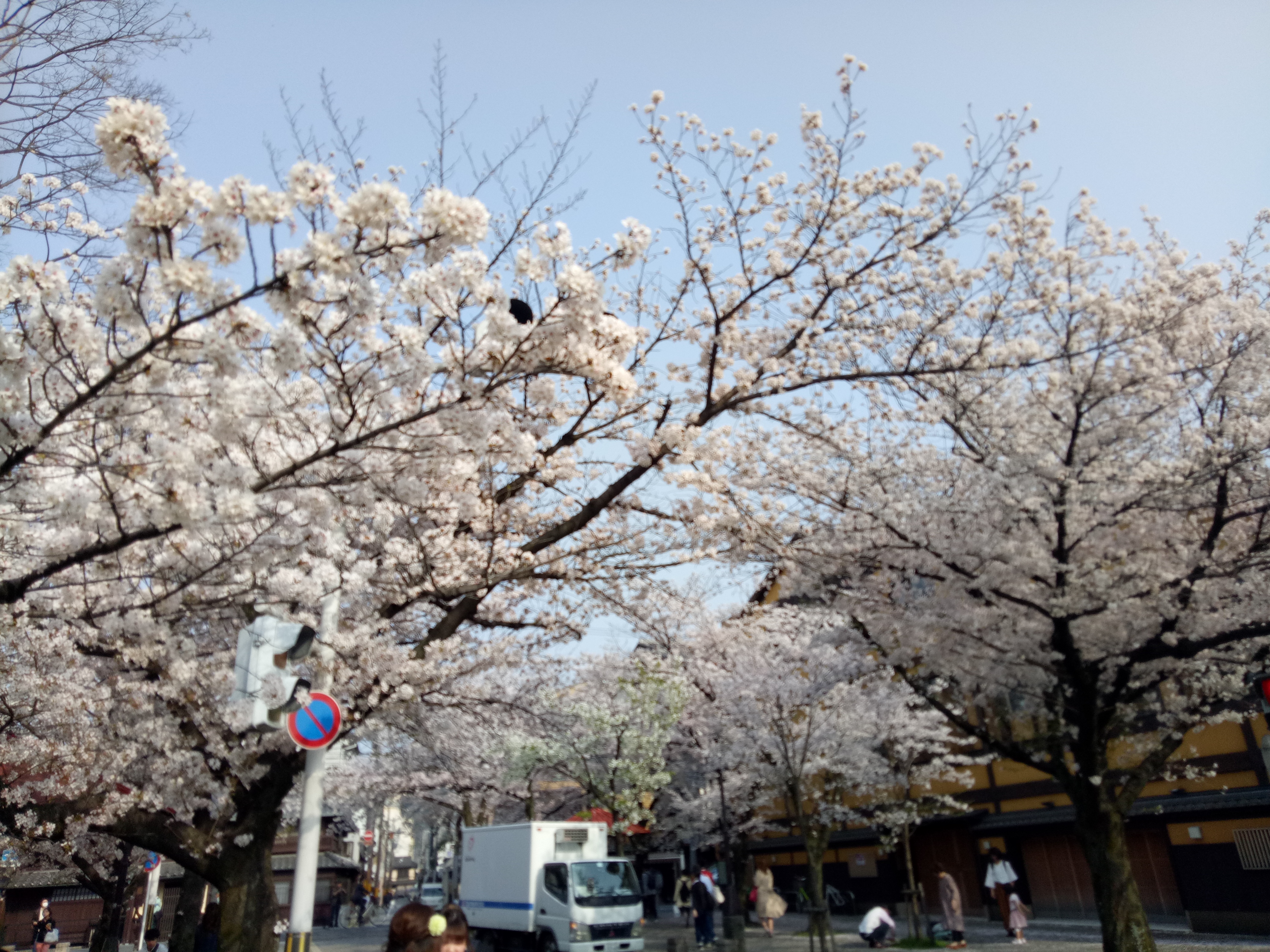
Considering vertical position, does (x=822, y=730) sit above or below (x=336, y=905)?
above

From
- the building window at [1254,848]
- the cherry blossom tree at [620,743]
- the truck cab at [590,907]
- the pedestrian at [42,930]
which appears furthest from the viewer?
the cherry blossom tree at [620,743]

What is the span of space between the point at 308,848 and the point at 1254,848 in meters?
16.7

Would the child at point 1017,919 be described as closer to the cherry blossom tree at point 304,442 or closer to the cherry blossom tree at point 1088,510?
the cherry blossom tree at point 1088,510

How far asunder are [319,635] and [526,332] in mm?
4683

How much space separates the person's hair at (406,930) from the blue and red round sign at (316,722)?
273 centimetres

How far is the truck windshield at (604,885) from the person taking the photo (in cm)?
1630

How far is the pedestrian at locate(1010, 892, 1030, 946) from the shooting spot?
16203 mm

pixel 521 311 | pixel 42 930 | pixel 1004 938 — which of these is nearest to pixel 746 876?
pixel 1004 938

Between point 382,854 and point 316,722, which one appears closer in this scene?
point 316,722

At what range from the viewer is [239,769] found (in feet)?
29.8

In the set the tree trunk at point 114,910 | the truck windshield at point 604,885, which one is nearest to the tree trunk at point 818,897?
the truck windshield at point 604,885

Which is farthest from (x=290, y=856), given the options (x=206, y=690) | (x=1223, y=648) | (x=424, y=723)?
(x=1223, y=648)

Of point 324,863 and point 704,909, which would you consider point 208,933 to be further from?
point 324,863

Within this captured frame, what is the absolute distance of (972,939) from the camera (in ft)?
59.4
